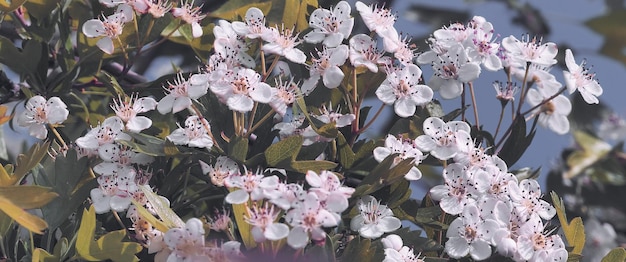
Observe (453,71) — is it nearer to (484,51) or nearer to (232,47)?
(484,51)

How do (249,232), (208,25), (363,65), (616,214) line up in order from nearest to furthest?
1. (249,232)
2. (363,65)
3. (208,25)
4. (616,214)

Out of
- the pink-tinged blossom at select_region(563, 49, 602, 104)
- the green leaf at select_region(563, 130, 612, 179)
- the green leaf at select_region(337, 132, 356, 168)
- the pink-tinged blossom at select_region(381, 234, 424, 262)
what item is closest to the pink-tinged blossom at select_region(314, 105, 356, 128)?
Result: the green leaf at select_region(337, 132, 356, 168)

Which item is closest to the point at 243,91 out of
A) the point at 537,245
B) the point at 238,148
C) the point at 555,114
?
the point at 238,148

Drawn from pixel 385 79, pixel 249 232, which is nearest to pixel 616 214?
pixel 385 79

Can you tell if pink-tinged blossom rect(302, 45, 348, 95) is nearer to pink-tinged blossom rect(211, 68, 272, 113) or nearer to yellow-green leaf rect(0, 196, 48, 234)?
pink-tinged blossom rect(211, 68, 272, 113)

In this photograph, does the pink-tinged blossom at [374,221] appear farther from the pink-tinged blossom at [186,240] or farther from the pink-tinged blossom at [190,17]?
the pink-tinged blossom at [190,17]

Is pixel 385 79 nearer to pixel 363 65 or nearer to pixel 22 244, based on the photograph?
pixel 363 65
